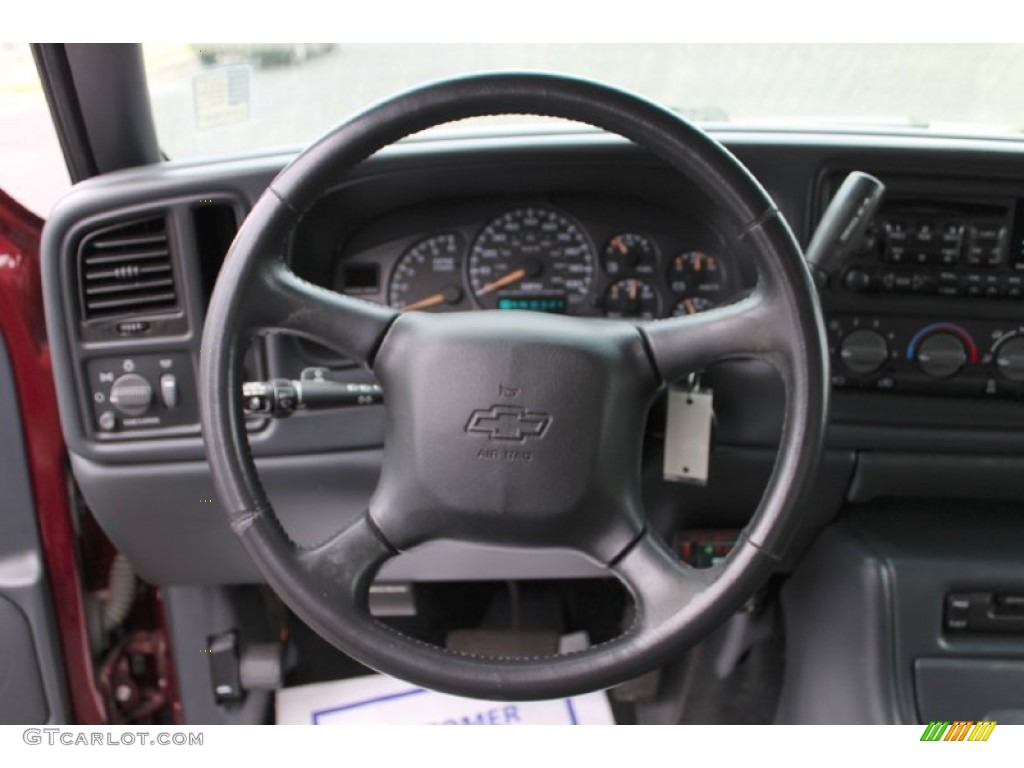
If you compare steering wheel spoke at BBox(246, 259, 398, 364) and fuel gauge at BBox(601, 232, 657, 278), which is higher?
steering wheel spoke at BBox(246, 259, 398, 364)

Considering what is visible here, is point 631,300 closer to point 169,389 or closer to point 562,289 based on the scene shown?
point 562,289

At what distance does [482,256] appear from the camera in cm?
118

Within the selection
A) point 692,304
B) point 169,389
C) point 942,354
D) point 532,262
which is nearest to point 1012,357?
point 942,354

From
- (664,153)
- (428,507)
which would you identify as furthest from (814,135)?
(428,507)

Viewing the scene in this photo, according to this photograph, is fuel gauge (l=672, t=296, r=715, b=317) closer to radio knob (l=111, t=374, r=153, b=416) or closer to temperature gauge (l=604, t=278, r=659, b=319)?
temperature gauge (l=604, t=278, r=659, b=319)

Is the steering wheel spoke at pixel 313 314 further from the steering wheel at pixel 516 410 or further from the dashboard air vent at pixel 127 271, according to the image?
the dashboard air vent at pixel 127 271

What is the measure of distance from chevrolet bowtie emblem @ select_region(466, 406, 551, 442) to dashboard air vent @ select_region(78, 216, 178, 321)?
1.75 ft

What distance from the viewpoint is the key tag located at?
Answer: 106cm

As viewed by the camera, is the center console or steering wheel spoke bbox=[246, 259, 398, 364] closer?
steering wheel spoke bbox=[246, 259, 398, 364]

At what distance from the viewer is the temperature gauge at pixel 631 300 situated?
3.86ft

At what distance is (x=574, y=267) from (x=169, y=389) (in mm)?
554

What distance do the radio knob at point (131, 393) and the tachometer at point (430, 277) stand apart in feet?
1.12

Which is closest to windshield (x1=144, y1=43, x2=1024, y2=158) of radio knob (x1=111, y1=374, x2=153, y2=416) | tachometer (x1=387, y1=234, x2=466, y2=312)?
tachometer (x1=387, y1=234, x2=466, y2=312)

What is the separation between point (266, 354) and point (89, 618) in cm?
56
